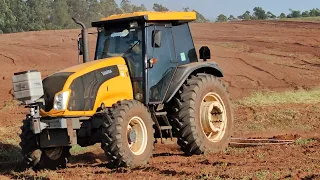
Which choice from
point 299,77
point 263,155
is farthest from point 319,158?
point 299,77

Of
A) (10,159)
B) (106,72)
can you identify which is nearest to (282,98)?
(10,159)

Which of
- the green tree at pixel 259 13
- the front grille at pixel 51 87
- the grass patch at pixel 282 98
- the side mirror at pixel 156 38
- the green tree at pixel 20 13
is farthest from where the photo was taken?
the green tree at pixel 259 13

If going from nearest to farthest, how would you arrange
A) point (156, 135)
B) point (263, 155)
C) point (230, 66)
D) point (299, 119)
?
1. point (263, 155)
2. point (156, 135)
3. point (299, 119)
4. point (230, 66)

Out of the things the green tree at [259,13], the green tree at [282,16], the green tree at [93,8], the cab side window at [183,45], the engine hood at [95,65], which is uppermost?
the green tree at [93,8]

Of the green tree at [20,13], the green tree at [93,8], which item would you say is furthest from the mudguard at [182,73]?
the green tree at [93,8]

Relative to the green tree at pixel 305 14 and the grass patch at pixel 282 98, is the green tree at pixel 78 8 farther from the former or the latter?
the grass patch at pixel 282 98

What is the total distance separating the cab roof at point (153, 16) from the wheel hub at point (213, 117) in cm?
135

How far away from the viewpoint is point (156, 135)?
9539mm

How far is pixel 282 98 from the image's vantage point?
59.2ft

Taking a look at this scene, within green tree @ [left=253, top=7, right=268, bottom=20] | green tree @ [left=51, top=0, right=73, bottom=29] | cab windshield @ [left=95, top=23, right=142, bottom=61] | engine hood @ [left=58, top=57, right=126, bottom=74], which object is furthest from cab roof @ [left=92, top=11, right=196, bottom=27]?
green tree @ [left=253, top=7, right=268, bottom=20]

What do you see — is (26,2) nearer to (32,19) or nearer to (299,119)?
(32,19)

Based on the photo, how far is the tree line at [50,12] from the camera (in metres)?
55.2

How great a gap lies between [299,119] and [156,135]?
5.87 metres

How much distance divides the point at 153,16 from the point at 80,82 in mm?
1690
